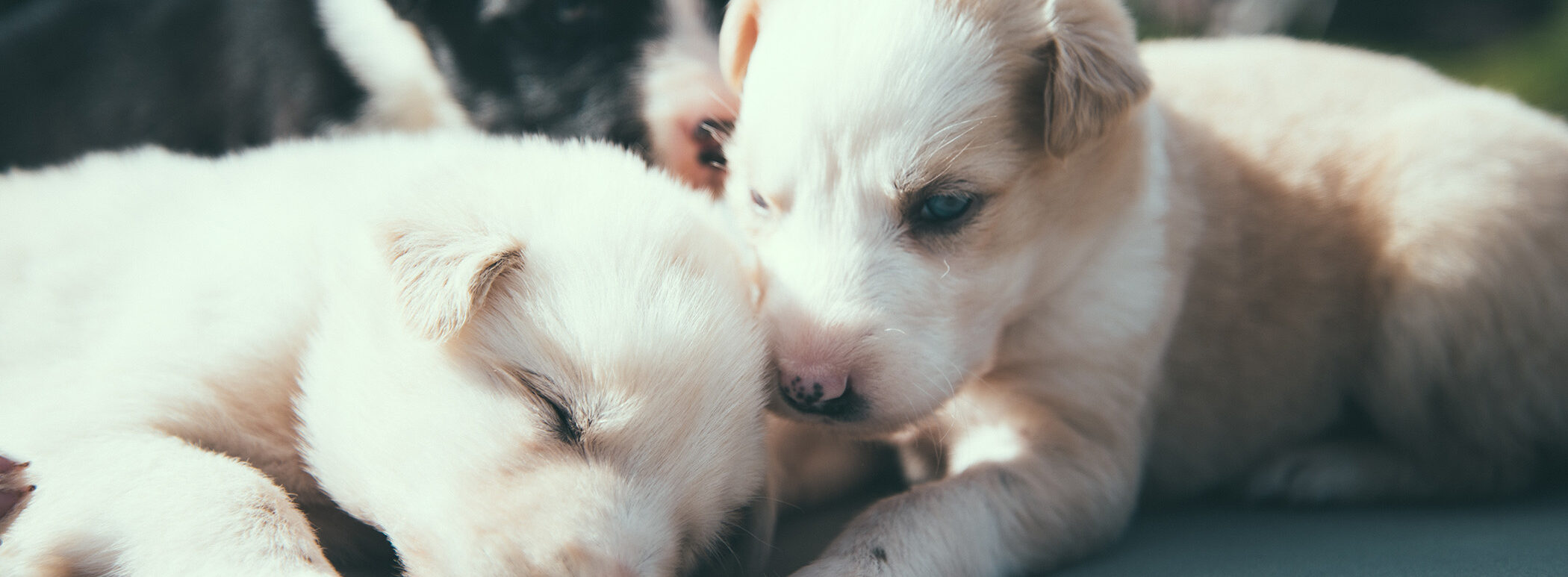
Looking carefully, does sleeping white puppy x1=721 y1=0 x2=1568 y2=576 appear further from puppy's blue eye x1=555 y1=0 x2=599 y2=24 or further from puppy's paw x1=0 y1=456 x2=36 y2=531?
puppy's paw x1=0 y1=456 x2=36 y2=531

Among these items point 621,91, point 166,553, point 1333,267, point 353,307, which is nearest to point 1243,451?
point 1333,267

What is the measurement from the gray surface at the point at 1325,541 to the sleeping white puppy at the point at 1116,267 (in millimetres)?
96

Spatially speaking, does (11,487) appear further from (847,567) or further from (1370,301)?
(1370,301)

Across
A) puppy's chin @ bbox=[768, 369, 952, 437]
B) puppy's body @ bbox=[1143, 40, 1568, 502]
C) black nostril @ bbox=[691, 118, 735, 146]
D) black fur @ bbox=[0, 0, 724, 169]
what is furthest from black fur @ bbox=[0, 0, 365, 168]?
puppy's body @ bbox=[1143, 40, 1568, 502]

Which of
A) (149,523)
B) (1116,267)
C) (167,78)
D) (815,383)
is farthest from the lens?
(167,78)

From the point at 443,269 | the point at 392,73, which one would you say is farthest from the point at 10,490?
the point at 392,73

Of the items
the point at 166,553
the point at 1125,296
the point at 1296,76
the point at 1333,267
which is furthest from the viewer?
the point at 1296,76

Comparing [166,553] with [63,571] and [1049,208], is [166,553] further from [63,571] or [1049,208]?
[1049,208]

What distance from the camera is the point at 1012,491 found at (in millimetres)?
2430

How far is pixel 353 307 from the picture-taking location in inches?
80.7

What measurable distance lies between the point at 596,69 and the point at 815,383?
1.44 m

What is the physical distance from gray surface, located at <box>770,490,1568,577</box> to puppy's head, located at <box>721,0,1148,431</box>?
1.67ft

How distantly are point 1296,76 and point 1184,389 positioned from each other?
3.39 ft

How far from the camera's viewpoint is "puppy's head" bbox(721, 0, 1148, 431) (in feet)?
7.13
